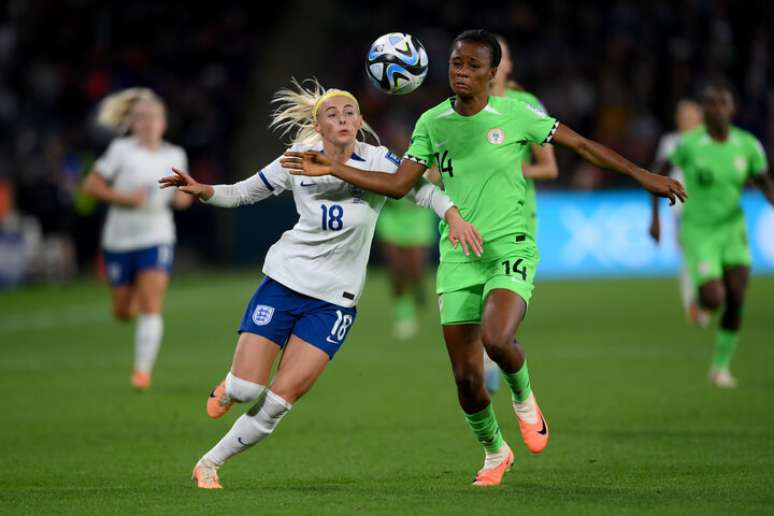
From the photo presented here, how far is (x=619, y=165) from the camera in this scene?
7.35 metres

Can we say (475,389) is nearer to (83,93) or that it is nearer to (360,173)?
(360,173)

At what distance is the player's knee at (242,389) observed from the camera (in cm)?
752

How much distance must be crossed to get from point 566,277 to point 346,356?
1139cm

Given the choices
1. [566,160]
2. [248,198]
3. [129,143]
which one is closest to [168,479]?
[248,198]

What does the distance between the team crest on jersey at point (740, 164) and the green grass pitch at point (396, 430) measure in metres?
2.00

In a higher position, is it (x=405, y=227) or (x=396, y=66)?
(x=396, y=66)

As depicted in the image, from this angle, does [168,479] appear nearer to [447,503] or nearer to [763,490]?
[447,503]

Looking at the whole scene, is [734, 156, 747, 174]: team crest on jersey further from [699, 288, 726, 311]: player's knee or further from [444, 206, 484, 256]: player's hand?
[444, 206, 484, 256]: player's hand

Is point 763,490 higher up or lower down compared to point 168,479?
higher up

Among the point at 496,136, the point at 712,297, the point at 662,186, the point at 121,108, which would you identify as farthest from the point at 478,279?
the point at 121,108

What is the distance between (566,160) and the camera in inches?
1097

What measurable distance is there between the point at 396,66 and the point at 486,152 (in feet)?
2.38

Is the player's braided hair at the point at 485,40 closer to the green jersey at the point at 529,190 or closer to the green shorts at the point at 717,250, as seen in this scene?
the green jersey at the point at 529,190

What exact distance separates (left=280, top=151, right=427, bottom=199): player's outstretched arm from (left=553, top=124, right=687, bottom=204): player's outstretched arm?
0.85 metres
